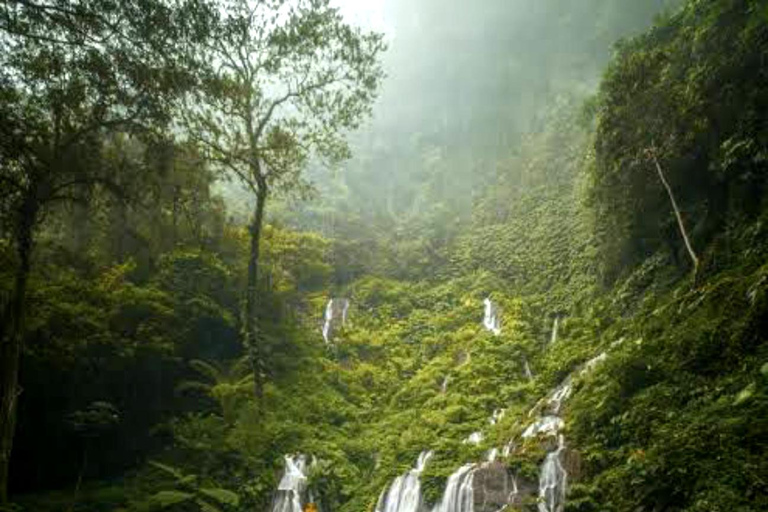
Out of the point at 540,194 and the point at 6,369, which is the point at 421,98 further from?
the point at 6,369

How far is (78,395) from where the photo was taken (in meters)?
11.8

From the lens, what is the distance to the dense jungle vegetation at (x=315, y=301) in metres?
8.72

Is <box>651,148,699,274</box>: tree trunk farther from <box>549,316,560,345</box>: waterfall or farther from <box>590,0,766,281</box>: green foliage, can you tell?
<box>549,316,560,345</box>: waterfall

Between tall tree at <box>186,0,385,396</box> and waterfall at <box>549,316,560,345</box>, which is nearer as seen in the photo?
tall tree at <box>186,0,385,396</box>

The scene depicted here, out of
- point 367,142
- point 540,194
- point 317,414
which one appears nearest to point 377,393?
point 317,414

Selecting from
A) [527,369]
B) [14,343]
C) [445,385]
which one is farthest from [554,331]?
[14,343]

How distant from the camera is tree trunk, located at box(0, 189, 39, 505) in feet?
28.7

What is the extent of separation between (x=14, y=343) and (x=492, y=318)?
16.0 m

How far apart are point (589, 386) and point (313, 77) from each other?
38.0ft

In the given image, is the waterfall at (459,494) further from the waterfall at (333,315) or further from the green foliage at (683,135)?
the waterfall at (333,315)

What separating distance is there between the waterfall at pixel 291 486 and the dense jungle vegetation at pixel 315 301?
0.12 metres

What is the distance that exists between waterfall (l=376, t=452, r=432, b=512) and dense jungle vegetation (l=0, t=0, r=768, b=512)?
0.14m

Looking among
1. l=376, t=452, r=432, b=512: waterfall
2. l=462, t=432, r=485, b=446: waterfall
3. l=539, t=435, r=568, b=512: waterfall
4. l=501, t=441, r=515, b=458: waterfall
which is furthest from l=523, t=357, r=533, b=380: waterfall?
l=539, t=435, r=568, b=512: waterfall

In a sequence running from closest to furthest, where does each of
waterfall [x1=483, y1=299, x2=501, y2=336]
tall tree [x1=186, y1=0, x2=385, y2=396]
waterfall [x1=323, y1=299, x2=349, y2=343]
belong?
tall tree [x1=186, y1=0, x2=385, y2=396]
waterfall [x1=483, y1=299, x2=501, y2=336]
waterfall [x1=323, y1=299, x2=349, y2=343]
